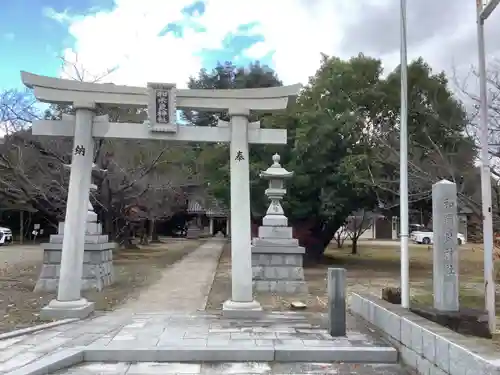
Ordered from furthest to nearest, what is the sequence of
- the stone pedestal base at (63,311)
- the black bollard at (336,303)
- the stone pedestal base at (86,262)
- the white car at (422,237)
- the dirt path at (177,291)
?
the white car at (422,237)
the stone pedestal base at (86,262)
the dirt path at (177,291)
the stone pedestal base at (63,311)
the black bollard at (336,303)

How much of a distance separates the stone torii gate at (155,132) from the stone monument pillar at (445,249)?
3567mm

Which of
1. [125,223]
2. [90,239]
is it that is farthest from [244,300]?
[125,223]

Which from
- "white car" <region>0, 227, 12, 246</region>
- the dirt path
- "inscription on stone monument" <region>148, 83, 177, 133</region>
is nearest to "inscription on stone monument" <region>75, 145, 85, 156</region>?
"inscription on stone monument" <region>148, 83, 177, 133</region>

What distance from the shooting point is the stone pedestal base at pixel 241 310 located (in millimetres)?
9531

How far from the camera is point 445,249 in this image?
7656 mm

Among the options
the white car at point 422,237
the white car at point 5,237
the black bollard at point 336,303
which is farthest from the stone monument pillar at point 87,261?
the white car at point 422,237

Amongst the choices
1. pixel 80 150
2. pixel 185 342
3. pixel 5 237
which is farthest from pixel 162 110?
pixel 5 237

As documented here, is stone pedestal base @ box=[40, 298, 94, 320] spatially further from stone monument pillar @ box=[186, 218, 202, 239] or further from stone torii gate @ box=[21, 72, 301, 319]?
stone monument pillar @ box=[186, 218, 202, 239]

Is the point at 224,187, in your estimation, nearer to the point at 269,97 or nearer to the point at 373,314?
the point at 269,97

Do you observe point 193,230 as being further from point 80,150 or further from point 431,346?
point 431,346

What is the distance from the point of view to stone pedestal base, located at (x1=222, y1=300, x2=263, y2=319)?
9.53 m

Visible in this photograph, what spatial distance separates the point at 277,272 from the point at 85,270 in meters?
5.20

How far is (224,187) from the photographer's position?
20.7 metres

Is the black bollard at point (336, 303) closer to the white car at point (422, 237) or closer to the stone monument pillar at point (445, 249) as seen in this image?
the stone monument pillar at point (445, 249)
